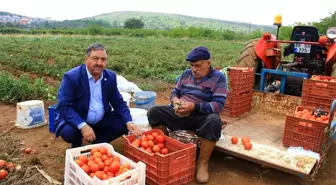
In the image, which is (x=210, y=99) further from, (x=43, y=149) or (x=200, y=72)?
(x=43, y=149)

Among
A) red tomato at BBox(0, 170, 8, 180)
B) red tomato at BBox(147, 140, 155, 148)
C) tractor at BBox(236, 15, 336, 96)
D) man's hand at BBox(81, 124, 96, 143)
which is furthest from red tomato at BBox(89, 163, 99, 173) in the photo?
tractor at BBox(236, 15, 336, 96)

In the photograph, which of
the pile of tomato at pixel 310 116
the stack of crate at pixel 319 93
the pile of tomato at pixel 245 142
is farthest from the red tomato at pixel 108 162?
the stack of crate at pixel 319 93

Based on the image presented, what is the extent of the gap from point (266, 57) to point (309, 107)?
1.80 m

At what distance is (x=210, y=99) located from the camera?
369cm

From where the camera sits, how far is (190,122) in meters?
3.73

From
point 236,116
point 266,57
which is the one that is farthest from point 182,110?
point 266,57

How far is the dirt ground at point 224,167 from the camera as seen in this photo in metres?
3.49

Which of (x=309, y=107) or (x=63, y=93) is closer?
(x=63, y=93)

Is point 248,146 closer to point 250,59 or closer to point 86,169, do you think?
point 86,169

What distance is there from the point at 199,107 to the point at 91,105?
49.0 inches

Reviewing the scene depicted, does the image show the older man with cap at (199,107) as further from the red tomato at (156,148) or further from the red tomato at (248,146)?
the red tomato at (156,148)

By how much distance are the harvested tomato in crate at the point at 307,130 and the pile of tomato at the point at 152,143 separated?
58.6 inches

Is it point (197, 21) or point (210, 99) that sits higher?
point (197, 21)

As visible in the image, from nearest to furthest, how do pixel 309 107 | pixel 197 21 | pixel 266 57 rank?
pixel 309 107 < pixel 266 57 < pixel 197 21
